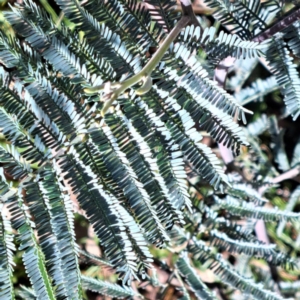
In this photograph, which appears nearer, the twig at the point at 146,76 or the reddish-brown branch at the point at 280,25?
the twig at the point at 146,76

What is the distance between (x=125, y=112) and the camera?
2.15 feet

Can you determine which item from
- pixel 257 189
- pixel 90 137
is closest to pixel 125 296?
pixel 257 189

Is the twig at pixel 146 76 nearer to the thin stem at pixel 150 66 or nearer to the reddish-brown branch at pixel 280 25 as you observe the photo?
the thin stem at pixel 150 66

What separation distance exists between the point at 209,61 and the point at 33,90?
29 centimetres

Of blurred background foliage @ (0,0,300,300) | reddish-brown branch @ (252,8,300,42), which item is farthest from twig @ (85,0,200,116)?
blurred background foliage @ (0,0,300,300)

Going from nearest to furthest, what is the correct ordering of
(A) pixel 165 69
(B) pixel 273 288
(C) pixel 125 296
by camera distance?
(A) pixel 165 69 < (C) pixel 125 296 < (B) pixel 273 288

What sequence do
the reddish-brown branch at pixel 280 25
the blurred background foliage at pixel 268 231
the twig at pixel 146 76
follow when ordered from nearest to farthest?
the twig at pixel 146 76, the reddish-brown branch at pixel 280 25, the blurred background foliage at pixel 268 231

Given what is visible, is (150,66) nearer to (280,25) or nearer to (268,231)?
(280,25)

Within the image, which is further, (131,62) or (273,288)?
(273,288)

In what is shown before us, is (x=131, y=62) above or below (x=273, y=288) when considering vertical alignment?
above

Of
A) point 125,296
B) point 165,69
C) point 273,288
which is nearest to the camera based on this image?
point 165,69

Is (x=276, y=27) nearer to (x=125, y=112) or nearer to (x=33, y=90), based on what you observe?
(x=125, y=112)

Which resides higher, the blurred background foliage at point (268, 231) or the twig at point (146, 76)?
the twig at point (146, 76)

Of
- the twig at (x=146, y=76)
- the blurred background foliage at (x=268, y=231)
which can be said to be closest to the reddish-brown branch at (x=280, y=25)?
the twig at (x=146, y=76)
